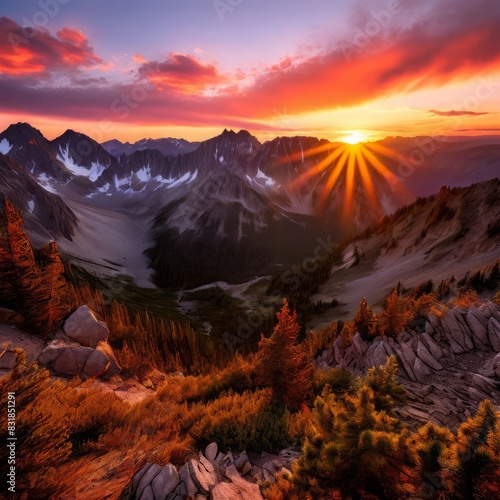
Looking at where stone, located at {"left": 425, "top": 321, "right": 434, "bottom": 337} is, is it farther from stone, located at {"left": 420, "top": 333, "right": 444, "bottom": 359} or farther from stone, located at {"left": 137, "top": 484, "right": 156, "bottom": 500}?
stone, located at {"left": 137, "top": 484, "right": 156, "bottom": 500}

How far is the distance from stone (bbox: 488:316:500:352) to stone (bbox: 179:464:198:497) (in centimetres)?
1846

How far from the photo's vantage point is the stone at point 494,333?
16878 millimetres

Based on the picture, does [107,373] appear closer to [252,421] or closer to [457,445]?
[252,421]

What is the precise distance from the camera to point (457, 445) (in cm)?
621

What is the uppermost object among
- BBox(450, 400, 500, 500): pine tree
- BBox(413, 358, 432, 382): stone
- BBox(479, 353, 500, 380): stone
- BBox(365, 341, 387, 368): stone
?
BBox(450, 400, 500, 500): pine tree

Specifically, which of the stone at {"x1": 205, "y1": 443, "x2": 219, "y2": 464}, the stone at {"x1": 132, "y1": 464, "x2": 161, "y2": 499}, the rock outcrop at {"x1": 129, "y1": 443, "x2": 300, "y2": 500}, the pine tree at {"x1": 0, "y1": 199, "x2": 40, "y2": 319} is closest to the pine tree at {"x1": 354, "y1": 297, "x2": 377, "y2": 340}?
the rock outcrop at {"x1": 129, "y1": 443, "x2": 300, "y2": 500}

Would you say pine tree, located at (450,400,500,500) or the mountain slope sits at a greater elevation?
pine tree, located at (450,400,500,500)

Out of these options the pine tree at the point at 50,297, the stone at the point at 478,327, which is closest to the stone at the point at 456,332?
the stone at the point at 478,327

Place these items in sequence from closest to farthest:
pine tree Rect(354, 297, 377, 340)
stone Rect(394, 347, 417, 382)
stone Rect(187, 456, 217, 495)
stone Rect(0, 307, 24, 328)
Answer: stone Rect(187, 456, 217, 495)
stone Rect(394, 347, 417, 382)
pine tree Rect(354, 297, 377, 340)
stone Rect(0, 307, 24, 328)

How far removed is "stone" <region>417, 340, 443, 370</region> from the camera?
55.9 feet

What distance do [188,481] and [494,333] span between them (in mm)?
19160

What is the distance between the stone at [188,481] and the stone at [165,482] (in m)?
0.17

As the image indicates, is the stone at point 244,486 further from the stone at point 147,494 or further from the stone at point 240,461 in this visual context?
the stone at point 147,494

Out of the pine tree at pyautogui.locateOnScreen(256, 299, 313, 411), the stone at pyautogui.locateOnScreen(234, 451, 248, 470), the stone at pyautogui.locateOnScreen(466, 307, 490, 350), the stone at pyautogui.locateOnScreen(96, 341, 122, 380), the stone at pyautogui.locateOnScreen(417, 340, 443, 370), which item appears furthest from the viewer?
the stone at pyautogui.locateOnScreen(96, 341, 122, 380)
